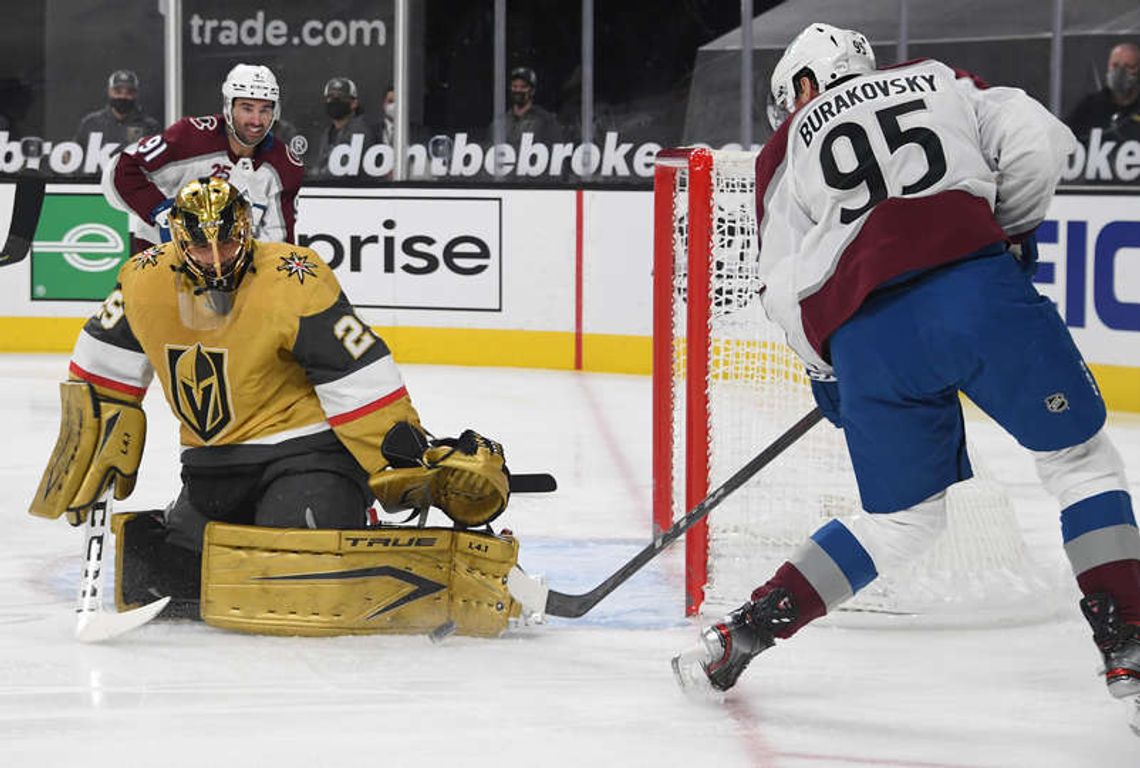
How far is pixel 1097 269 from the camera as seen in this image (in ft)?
20.0

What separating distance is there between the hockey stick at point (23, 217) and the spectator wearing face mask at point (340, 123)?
1.20 m

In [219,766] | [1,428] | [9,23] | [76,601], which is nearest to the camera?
[219,766]

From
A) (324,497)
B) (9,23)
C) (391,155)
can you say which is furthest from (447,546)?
(9,23)

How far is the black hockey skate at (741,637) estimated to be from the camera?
249 centimetres

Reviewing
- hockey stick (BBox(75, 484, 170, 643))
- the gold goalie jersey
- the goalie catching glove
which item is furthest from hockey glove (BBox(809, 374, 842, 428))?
hockey stick (BBox(75, 484, 170, 643))

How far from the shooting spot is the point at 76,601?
323 centimetres

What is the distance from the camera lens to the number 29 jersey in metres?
2.29

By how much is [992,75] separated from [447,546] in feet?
19.0

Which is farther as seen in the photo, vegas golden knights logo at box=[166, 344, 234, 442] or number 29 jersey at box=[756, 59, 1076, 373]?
vegas golden knights logo at box=[166, 344, 234, 442]

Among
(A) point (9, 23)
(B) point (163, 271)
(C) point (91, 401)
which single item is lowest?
(C) point (91, 401)

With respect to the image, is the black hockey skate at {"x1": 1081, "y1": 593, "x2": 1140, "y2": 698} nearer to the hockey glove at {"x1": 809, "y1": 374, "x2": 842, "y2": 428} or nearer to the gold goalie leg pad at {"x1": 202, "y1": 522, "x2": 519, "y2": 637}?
the hockey glove at {"x1": 809, "y1": 374, "x2": 842, "y2": 428}

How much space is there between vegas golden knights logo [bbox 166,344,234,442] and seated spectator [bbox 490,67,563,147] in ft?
17.0

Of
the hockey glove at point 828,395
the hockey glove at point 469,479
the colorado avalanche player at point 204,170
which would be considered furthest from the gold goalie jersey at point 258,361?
the colorado avalanche player at point 204,170

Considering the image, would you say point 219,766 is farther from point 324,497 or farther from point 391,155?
point 391,155
